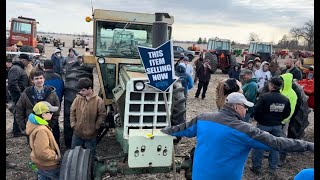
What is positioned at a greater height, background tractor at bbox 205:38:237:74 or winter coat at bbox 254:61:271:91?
background tractor at bbox 205:38:237:74

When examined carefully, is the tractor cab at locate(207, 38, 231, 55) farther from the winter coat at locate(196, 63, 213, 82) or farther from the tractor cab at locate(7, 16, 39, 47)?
the tractor cab at locate(7, 16, 39, 47)

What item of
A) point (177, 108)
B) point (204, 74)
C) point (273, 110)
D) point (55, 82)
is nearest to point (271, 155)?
point (273, 110)

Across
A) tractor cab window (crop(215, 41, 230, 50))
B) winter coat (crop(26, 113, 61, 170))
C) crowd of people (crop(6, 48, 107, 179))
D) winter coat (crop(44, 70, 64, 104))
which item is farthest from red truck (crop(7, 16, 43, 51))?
winter coat (crop(26, 113, 61, 170))

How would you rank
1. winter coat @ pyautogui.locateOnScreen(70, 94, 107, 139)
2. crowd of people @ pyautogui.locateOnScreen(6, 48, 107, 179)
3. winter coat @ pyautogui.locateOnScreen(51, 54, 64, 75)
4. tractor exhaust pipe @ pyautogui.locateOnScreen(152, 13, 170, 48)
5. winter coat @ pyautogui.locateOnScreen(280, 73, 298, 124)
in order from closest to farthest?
crowd of people @ pyautogui.locateOnScreen(6, 48, 107, 179) < tractor exhaust pipe @ pyautogui.locateOnScreen(152, 13, 170, 48) < winter coat @ pyautogui.locateOnScreen(70, 94, 107, 139) < winter coat @ pyautogui.locateOnScreen(280, 73, 298, 124) < winter coat @ pyautogui.locateOnScreen(51, 54, 64, 75)

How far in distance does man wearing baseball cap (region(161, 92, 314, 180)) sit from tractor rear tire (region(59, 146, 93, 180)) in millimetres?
1431

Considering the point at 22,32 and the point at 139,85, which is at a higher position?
the point at 22,32

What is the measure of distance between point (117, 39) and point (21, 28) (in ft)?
46.8

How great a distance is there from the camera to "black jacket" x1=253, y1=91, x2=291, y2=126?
17.4ft

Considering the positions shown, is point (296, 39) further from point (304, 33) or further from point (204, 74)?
point (204, 74)

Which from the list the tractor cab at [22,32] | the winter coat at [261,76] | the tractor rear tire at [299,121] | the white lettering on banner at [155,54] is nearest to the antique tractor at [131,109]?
the white lettering on banner at [155,54]

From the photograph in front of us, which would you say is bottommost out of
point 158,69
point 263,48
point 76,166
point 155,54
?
point 76,166

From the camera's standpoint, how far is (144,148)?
3.86 m

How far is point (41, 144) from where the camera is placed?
12.5 ft

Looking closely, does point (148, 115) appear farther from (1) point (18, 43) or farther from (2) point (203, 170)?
(1) point (18, 43)
